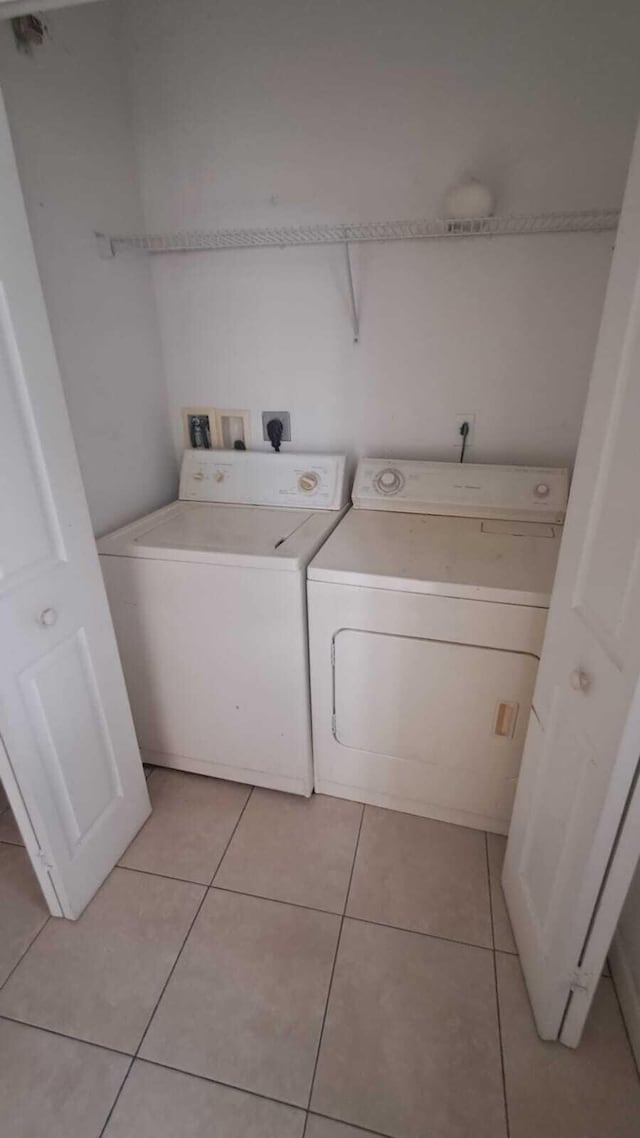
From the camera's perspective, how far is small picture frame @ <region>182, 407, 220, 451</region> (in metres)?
2.02

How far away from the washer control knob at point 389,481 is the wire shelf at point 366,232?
738 mm

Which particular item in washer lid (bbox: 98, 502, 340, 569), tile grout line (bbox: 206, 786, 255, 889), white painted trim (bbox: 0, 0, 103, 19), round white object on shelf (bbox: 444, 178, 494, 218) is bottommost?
tile grout line (bbox: 206, 786, 255, 889)

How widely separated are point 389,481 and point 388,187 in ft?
3.13

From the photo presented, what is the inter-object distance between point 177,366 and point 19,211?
3.24 feet

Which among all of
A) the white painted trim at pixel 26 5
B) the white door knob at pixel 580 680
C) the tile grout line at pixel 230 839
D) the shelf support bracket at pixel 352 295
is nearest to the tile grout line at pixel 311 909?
the tile grout line at pixel 230 839

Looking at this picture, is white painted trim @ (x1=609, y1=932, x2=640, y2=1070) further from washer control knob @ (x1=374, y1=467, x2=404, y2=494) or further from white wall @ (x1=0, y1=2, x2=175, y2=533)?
white wall @ (x1=0, y1=2, x2=175, y2=533)

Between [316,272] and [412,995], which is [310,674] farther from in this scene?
[316,272]

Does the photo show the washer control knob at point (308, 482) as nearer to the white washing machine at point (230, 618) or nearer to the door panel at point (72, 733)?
the white washing machine at point (230, 618)

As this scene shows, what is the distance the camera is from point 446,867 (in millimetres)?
1482

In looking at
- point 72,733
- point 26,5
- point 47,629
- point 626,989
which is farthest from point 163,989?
point 26,5

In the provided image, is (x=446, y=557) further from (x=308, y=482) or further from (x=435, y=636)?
(x=308, y=482)

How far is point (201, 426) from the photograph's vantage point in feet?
6.67

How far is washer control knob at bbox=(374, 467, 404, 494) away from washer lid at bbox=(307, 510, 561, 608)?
13 centimetres

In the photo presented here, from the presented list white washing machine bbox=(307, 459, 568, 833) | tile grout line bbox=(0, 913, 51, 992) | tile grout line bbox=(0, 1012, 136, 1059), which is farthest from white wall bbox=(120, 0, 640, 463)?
tile grout line bbox=(0, 1012, 136, 1059)
